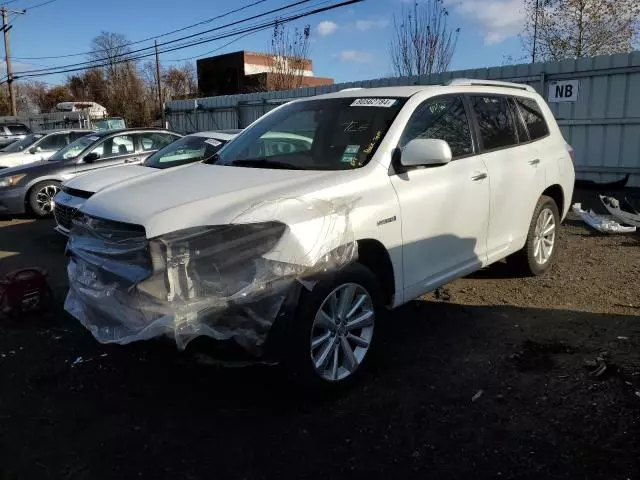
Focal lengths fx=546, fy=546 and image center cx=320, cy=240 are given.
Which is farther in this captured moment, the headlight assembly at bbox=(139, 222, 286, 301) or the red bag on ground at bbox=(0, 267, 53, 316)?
the red bag on ground at bbox=(0, 267, 53, 316)

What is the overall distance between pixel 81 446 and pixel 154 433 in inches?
14.7

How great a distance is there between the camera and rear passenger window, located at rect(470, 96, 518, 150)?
456cm

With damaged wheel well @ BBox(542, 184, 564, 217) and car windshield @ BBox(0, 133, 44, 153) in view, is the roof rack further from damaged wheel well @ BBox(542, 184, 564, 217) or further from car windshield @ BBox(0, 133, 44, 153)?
car windshield @ BBox(0, 133, 44, 153)

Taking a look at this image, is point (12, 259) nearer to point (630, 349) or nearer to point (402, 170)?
point (402, 170)

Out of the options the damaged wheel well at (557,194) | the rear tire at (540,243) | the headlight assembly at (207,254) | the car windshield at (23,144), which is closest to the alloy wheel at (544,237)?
the rear tire at (540,243)

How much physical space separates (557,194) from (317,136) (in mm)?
2876

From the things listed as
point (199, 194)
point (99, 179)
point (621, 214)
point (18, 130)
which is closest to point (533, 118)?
point (621, 214)

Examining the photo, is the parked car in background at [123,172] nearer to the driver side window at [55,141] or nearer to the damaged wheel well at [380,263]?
the damaged wheel well at [380,263]

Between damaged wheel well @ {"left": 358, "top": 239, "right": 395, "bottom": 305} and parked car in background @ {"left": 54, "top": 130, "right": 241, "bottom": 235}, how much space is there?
8.17 feet

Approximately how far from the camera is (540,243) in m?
5.43

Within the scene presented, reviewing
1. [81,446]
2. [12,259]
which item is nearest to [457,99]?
[81,446]

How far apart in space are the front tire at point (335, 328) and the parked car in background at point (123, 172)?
8.88 feet

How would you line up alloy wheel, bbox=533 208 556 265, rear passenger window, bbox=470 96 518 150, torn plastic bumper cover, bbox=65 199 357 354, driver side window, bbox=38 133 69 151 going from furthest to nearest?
driver side window, bbox=38 133 69 151
alloy wheel, bbox=533 208 556 265
rear passenger window, bbox=470 96 518 150
torn plastic bumper cover, bbox=65 199 357 354

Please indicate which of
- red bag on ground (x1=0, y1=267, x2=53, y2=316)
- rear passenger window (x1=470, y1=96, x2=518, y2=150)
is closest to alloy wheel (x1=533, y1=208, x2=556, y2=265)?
rear passenger window (x1=470, y1=96, x2=518, y2=150)
